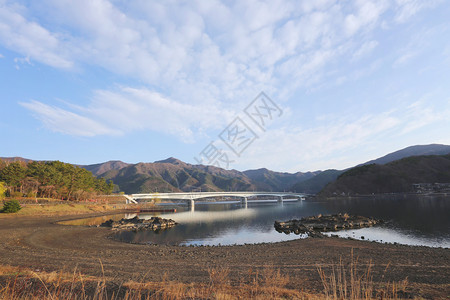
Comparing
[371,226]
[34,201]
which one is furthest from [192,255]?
[34,201]

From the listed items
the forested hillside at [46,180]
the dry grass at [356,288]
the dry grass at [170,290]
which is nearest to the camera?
the dry grass at [356,288]

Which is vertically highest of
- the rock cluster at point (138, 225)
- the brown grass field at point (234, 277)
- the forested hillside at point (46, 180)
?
the forested hillside at point (46, 180)

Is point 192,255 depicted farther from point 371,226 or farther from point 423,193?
point 423,193

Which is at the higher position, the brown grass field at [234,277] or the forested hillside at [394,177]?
the forested hillside at [394,177]

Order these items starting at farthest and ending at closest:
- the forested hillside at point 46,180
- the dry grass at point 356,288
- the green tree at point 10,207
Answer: the forested hillside at point 46,180, the green tree at point 10,207, the dry grass at point 356,288

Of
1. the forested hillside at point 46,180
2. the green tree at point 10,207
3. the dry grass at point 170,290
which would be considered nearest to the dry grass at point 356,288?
the dry grass at point 170,290

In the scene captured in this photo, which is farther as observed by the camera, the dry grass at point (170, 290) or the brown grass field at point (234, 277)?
the brown grass field at point (234, 277)

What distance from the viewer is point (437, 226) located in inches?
1523

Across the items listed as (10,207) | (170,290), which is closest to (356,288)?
(170,290)

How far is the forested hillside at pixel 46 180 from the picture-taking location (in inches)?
2766

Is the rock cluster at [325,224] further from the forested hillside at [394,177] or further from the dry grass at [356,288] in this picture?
the forested hillside at [394,177]

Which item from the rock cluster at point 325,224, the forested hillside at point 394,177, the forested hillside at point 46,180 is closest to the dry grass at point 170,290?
the rock cluster at point 325,224

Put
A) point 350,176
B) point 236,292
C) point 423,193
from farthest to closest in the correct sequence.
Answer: point 350,176
point 423,193
point 236,292

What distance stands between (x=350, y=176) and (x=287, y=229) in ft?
517
